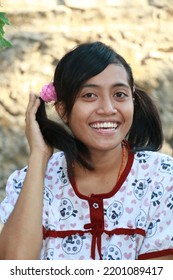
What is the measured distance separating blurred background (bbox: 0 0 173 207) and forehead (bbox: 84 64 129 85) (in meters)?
2.95

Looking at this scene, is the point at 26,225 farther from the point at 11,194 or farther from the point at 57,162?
the point at 57,162

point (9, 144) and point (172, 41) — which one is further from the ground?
point (172, 41)

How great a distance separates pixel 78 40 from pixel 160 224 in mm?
3336

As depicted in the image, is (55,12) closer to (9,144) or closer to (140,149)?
(9,144)

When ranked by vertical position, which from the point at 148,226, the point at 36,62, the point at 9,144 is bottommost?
the point at 148,226

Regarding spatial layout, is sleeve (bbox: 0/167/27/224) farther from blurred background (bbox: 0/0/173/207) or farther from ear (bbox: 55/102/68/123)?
blurred background (bbox: 0/0/173/207)

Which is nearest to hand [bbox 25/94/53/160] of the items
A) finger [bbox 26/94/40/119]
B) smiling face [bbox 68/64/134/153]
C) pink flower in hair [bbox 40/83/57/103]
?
finger [bbox 26/94/40/119]

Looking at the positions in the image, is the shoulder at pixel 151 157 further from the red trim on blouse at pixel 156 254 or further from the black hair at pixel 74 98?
the red trim on blouse at pixel 156 254

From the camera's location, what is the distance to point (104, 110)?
96.4 inches

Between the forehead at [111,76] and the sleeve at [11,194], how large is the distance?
56cm

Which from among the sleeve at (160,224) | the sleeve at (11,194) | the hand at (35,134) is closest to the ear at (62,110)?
the hand at (35,134)
